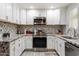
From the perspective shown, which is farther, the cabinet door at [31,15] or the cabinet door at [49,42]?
the cabinet door at [31,15]

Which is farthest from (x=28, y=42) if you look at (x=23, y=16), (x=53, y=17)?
(x=53, y=17)

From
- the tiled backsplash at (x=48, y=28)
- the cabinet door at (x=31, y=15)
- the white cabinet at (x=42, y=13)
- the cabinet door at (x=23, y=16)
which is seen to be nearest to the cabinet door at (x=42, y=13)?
the white cabinet at (x=42, y=13)

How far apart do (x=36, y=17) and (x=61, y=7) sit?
1.14 m

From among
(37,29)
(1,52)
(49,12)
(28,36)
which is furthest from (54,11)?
(1,52)

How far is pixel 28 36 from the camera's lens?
5.04 m

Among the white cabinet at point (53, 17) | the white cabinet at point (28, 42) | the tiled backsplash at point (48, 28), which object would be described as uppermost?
the white cabinet at point (53, 17)

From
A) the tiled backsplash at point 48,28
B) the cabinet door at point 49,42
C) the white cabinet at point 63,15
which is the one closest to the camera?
the cabinet door at point 49,42

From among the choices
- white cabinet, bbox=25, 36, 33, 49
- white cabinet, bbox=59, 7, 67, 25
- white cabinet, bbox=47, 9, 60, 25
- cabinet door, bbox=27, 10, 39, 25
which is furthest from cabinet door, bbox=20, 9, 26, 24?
white cabinet, bbox=59, 7, 67, 25

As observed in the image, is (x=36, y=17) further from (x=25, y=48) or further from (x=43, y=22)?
(x=25, y=48)

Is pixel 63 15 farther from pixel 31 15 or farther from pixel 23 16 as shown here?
pixel 23 16

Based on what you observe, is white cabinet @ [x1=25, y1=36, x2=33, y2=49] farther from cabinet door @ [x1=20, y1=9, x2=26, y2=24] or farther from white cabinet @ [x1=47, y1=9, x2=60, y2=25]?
white cabinet @ [x1=47, y1=9, x2=60, y2=25]

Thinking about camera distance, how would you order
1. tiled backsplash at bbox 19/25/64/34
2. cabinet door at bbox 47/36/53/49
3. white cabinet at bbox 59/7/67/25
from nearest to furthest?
1. cabinet door at bbox 47/36/53/49
2. white cabinet at bbox 59/7/67/25
3. tiled backsplash at bbox 19/25/64/34

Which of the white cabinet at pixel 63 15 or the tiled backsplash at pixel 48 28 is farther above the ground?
the white cabinet at pixel 63 15

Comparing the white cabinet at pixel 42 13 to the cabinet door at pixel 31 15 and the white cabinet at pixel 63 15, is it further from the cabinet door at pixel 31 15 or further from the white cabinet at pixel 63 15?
the white cabinet at pixel 63 15
